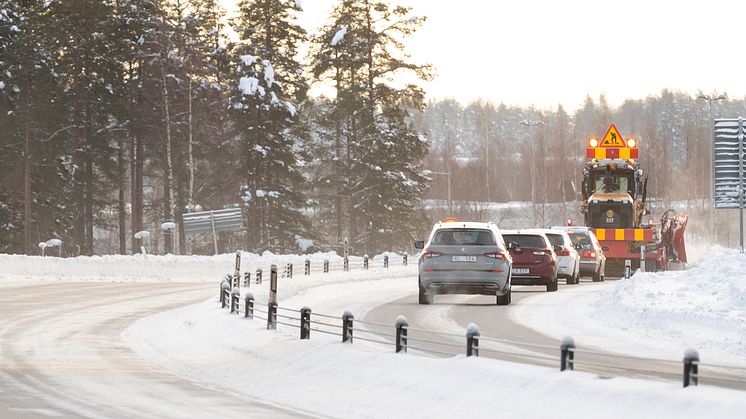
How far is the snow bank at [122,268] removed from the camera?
53844 millimetres

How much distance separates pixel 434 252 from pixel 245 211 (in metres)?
57.4

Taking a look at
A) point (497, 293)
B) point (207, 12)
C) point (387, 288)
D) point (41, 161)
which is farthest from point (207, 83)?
point (497, 293)

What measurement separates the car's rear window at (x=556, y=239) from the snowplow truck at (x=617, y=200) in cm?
850

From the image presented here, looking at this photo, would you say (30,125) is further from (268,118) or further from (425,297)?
(425,297)

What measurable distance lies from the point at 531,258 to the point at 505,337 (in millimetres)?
12098

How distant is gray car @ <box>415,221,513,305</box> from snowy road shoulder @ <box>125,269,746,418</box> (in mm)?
5595

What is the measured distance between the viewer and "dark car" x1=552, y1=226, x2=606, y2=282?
42.2 meters

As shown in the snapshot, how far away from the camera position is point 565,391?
1306 cm

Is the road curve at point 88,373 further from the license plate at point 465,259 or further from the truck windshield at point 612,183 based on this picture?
the truck windshield at point 612,183

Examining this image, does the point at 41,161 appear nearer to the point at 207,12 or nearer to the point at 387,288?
the point at 207,12

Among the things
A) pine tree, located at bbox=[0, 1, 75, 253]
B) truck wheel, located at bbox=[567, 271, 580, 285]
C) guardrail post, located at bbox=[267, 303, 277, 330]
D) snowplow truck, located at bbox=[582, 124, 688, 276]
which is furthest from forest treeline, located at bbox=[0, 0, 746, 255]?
guardrail post, located at bbox=[267, 303, 277, 330]

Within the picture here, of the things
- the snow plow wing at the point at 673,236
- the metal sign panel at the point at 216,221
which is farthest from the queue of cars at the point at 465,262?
the metal sign panel at the point at 216,221

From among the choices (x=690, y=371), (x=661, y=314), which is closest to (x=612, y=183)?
(x=661, y=314)

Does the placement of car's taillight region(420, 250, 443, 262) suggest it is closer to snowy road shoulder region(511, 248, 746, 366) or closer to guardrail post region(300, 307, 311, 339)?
snowy road shoulder region(511, 248, 746, 366)
